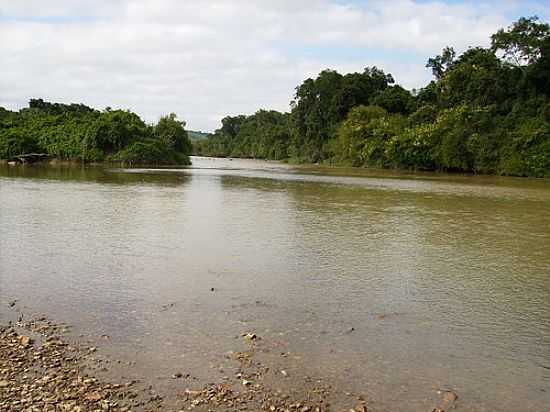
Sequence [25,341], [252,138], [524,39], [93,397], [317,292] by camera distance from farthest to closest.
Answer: [252,138] → [524,39] → [317,292] → [25,341] → [93,397]

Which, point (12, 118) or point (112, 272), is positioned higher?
point (12, 118)

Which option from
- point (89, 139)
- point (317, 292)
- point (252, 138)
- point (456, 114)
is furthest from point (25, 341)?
point (252, 138)

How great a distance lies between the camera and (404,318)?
24.2ft

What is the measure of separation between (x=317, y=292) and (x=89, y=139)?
196ft

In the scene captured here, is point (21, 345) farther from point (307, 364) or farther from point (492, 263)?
point (492, 263)

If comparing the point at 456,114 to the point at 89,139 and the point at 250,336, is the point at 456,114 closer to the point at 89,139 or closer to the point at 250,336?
the point at 89,139

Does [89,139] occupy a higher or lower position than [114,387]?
higher

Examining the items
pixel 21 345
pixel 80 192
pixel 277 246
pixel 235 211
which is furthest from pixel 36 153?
pixel 21 345

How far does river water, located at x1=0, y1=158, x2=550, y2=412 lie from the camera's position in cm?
563

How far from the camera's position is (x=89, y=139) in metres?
63.3

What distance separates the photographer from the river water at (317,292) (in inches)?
222

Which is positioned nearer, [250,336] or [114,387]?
[114,387]

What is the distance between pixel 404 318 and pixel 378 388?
2.37 meters

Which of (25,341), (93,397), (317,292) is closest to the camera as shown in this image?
(93,397)
